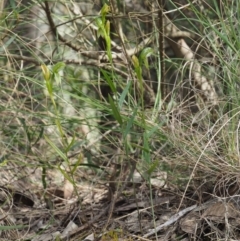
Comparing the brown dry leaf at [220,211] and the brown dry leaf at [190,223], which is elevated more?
the brown dry leaf at [220,211]

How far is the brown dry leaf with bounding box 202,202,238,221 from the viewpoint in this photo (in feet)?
7.20

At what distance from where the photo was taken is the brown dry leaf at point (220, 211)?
2193mm

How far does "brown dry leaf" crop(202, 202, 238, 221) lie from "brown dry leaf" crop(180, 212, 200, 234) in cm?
3

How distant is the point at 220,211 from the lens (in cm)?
222

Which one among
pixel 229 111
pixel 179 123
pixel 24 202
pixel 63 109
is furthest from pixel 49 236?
pixel 63 109

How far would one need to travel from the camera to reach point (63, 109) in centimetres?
367

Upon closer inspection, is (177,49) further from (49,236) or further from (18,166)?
(49,236)

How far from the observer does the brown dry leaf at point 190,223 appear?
2207 mm

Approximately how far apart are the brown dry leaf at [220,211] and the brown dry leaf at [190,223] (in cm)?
3

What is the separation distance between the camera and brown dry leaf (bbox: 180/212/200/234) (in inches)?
86.9

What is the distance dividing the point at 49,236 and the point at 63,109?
136 cm

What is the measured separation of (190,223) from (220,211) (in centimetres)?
11

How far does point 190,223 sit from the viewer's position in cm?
223

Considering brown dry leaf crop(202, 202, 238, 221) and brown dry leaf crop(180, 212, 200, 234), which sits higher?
brown dry leaf crop(202, 202, 238, 221)
